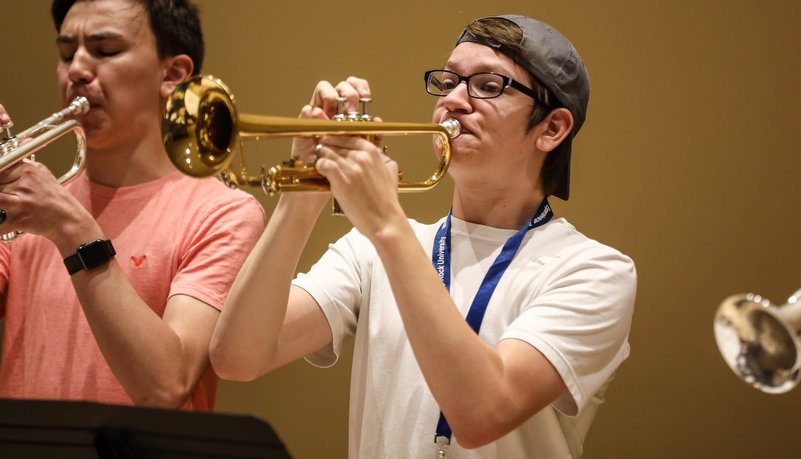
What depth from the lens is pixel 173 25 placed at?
→ 227cm

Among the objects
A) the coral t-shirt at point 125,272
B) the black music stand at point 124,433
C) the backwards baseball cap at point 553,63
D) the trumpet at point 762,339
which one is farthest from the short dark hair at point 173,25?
the trumpet at point 762,339

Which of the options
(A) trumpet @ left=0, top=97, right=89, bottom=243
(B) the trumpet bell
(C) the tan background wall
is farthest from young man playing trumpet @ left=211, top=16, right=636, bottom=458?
(C) the tan background wall

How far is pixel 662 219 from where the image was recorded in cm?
295

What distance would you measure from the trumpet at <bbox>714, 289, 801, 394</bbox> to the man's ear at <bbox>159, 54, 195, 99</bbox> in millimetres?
1827

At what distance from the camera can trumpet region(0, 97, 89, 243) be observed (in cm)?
192

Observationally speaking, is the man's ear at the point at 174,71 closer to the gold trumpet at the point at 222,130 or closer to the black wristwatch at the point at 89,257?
the black wristwatch at the point at 89,257

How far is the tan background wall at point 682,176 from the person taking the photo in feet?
9.45

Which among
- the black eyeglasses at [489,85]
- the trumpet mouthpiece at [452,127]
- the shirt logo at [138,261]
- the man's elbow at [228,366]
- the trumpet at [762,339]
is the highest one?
the black eyeglasses at [489,85]

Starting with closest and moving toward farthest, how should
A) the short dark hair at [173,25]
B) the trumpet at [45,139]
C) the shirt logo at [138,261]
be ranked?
the trumpet at [45,139] → the shirt logo at [138,261] → the short dark hair at [173,25]

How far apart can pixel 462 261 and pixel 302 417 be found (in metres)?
1.76

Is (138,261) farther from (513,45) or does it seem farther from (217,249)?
(513,45)

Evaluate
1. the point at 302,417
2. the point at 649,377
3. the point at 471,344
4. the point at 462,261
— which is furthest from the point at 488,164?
the point at 302,417

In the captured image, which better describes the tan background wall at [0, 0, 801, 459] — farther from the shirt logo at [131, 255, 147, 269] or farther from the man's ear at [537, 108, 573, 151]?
the shirt logo at [131, 255, 147, 269]

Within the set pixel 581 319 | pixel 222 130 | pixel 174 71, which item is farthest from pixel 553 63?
pixel 174 71
